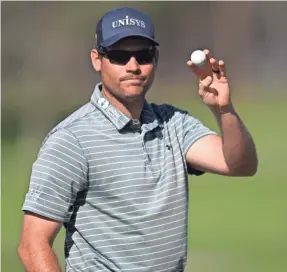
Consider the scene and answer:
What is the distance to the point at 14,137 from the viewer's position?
608 inches

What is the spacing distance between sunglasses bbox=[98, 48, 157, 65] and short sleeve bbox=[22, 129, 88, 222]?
408 mm

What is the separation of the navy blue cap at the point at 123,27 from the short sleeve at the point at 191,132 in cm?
35

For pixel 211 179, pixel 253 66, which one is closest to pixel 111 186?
pixel 211 179

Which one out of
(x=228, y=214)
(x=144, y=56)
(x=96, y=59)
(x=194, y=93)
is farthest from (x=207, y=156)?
(x=194, y=93)

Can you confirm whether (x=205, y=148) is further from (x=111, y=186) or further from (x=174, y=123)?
(x=111, y=186)

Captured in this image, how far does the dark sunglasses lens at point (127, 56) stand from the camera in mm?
3771

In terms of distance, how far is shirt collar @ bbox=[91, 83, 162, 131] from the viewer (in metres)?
3.67

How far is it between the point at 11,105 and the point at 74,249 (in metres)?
13.0

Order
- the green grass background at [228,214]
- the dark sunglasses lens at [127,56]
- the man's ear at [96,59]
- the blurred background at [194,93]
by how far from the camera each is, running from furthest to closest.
A: the blurred background at [194,93], the green grass background at [228,214], the man's ear at [96,59], the dark sunglasses lens at [127,56]

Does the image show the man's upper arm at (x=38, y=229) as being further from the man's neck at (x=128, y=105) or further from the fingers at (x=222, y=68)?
the fingers at (x=222, y=68)

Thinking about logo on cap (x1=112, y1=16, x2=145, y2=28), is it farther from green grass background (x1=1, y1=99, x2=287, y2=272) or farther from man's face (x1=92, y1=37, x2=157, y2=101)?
green grass background (x1=1, y1=99, x2=287, y2=272)

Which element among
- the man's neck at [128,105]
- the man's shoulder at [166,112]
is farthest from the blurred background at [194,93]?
the man's neck at [128,105]

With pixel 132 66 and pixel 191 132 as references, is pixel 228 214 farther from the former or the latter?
pixel 132 66

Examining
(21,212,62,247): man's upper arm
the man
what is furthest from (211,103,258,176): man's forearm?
(21,212,62,247): man's upper arm
